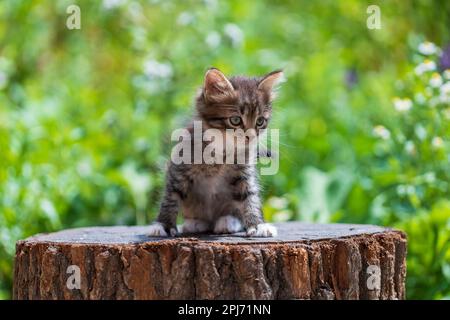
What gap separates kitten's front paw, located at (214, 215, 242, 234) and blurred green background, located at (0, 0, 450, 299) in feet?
2.87

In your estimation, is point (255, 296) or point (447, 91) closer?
point (255, 296)

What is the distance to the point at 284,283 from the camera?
4148mm

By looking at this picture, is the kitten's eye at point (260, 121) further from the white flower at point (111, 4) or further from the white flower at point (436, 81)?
the white flower at point (111, 4)

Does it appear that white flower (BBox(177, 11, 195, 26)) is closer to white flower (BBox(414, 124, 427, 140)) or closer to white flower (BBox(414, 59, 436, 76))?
white flower (BBox(414, 59, 436, 76))

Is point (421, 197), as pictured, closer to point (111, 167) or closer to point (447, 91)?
point (447, 91)

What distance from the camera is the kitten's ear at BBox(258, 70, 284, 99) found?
4.81 m

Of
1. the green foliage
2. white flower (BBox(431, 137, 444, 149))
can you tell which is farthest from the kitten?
white flower (BBox(431, 137, 444, 149))

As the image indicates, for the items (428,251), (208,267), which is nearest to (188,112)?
(208,267)

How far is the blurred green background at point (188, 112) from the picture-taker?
7.19 metres

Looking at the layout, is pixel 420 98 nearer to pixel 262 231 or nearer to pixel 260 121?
pixel 260 121

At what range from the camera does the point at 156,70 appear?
835 cm

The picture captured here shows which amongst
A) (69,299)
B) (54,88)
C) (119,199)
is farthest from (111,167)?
(69,299)

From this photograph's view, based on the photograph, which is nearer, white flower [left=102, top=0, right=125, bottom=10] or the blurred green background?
the blurred green background

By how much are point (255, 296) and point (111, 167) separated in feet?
16.7
